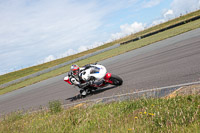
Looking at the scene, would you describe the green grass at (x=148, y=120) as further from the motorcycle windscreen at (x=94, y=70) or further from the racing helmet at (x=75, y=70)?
the racing helmet at (x=75, y=70)

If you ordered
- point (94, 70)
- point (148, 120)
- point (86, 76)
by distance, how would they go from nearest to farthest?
point (148, 120), point (94, 70), point (86, 76)

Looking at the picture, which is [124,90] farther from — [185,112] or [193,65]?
[185,112]

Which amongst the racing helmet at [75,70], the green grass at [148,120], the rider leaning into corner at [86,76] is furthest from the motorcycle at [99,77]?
the green grass at [148,120]

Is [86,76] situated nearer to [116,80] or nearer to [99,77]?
[99,77]

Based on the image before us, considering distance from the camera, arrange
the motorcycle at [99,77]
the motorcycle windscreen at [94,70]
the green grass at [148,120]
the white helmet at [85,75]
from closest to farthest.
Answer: the green grass at [148,120] < the motorcycle at [99,77] < the motorcycle windscreen at [94,70] < the white helmet at [85,75]

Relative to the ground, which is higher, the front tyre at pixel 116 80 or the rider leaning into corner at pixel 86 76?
the rider leaning into corner at pixel 86 76

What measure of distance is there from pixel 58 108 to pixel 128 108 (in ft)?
12.7

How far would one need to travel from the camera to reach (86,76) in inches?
445

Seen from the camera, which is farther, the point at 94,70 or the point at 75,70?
the point at 75,70

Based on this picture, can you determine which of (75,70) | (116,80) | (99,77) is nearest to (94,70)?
(99,77)

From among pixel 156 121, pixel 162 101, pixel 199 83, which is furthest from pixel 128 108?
pixel 199 83

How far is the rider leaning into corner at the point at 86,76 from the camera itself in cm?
1108

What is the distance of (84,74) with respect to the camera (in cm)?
1135

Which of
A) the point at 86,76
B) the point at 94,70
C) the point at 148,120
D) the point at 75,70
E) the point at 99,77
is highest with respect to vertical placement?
the point at 75,70
